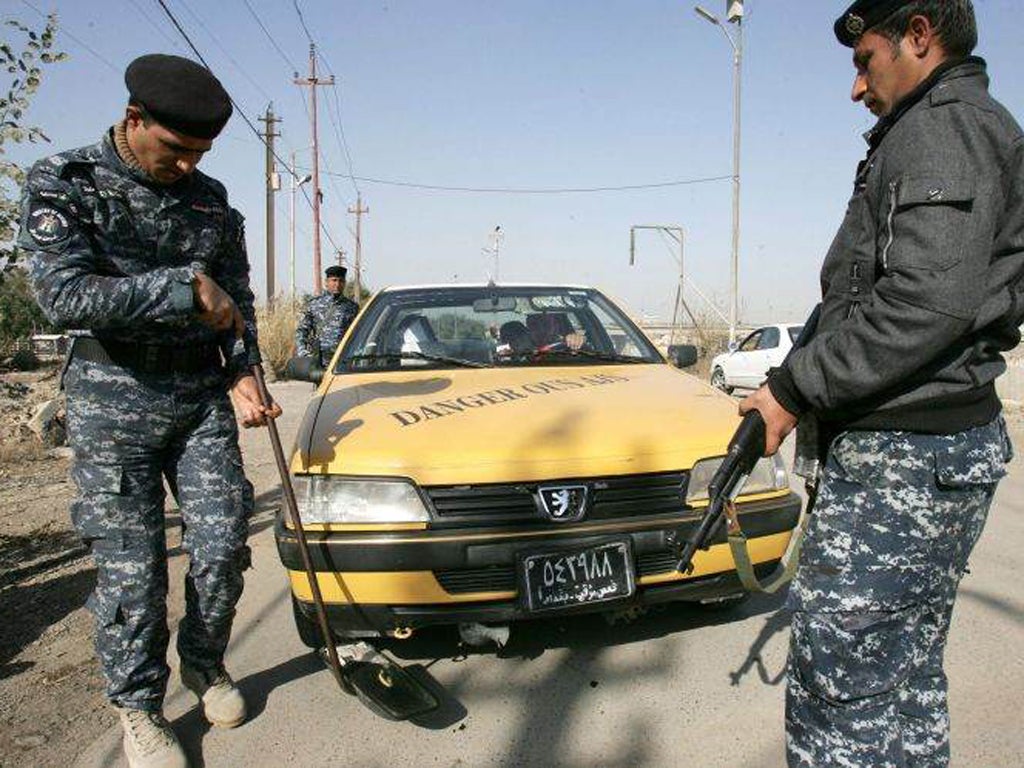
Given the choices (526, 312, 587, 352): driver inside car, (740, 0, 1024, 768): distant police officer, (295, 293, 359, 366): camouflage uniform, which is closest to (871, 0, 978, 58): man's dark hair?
(740, 0, 1024, 768): distant police officer

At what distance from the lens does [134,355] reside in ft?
7.74

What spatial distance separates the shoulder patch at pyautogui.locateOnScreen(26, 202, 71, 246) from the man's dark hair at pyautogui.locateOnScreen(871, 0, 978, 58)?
209 centimetres

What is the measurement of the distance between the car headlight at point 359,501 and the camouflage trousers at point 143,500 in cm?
23

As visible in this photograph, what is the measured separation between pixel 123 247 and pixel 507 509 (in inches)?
56.0

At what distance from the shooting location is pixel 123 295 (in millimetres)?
2121

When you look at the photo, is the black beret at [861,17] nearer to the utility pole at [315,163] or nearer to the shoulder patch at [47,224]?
the shoulder patch at [47,224]

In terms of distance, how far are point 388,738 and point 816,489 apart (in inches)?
59.9

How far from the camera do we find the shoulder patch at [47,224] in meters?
2.17

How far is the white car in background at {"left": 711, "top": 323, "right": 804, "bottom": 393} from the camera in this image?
45.5 ft

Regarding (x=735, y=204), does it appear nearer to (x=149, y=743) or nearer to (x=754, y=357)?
(x=754, y=357)

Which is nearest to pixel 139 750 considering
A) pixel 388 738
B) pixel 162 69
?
pixel 388 738

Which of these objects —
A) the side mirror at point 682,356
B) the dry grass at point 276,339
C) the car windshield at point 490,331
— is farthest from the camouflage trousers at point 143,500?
the dry grass at point 276,339

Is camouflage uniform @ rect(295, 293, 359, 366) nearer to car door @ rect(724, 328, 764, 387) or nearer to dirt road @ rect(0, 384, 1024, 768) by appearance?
dirt road @ rect(0, 384, 1024, 768)

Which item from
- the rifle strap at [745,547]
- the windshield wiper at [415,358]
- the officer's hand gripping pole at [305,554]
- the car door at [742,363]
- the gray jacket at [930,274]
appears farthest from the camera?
the car door at [742,363]
